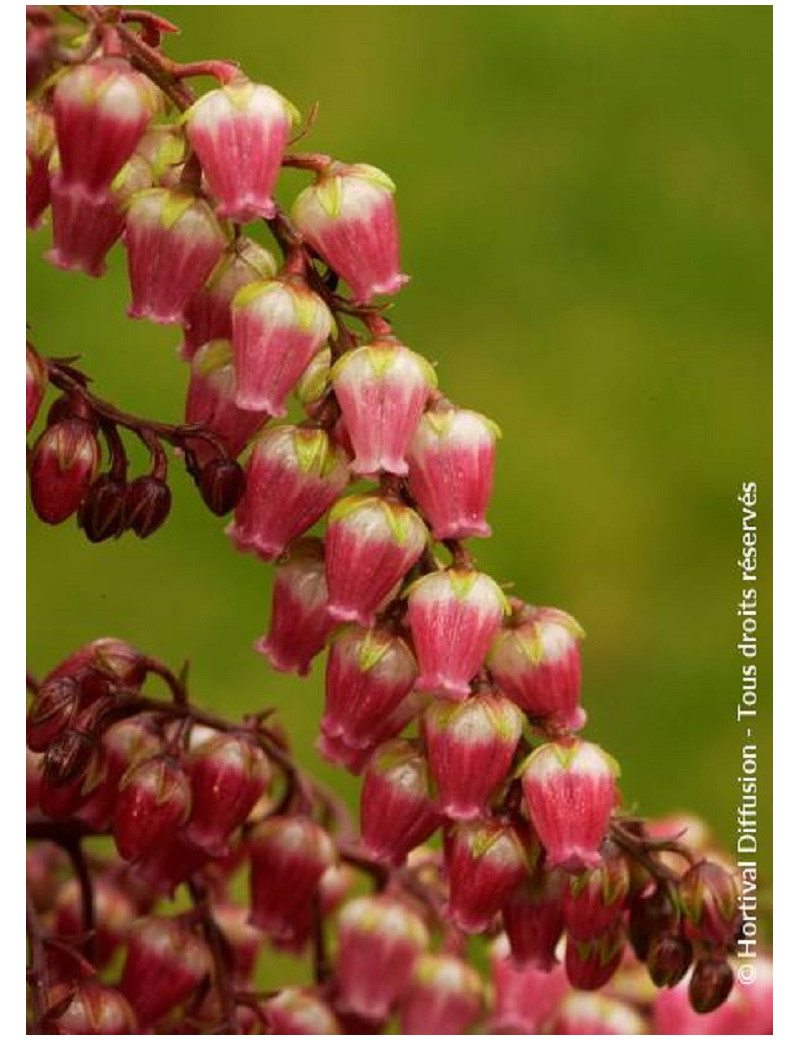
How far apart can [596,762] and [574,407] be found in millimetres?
2016

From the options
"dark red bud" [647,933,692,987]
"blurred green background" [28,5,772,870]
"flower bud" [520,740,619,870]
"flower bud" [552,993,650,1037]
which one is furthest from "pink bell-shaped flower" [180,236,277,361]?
"blurred green background" [28,5,772,870]

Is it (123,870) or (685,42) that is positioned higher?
(685,42)

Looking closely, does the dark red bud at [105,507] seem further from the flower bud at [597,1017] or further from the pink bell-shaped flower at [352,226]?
the flower bud at [597,1017]

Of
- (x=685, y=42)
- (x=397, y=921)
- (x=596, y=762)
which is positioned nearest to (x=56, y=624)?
(x=685, y=42)

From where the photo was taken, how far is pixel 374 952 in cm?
113

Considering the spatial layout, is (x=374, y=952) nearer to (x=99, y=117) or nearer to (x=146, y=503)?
(x=146, y=503)

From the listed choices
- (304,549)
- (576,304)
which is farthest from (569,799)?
(576,304)

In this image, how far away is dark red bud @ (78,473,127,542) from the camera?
90 centimetres

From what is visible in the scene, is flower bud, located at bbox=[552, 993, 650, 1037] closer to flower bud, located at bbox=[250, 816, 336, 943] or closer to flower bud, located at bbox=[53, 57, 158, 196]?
flower bud, located at bbox=[250, 816, 336, 943]

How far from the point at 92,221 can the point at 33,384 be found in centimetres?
8

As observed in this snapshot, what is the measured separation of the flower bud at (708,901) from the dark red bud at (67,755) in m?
0.27

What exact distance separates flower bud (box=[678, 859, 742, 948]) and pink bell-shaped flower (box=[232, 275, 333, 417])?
0.91 ft

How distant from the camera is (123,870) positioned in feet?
3.81
